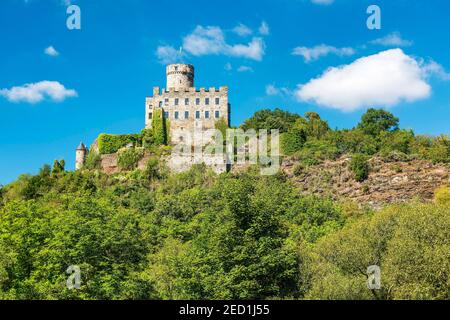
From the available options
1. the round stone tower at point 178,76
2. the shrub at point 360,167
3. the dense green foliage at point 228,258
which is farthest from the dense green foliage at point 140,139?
the dense green foliage at point 228,258

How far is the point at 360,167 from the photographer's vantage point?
6550cm

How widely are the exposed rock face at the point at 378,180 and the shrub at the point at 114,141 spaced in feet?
68.9

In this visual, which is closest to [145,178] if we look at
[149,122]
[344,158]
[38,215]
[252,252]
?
[149,122]

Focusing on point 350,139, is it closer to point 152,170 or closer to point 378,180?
point 378,180

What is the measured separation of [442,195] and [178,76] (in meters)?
40.5

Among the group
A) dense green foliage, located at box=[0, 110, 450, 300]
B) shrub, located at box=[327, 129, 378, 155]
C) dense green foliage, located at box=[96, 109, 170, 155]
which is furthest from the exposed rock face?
dense green foliage, located at box=[96, 109, 170, 155]

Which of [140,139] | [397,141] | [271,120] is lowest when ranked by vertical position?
[397,141]

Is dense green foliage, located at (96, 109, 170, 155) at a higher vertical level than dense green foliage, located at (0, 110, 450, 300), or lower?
higher

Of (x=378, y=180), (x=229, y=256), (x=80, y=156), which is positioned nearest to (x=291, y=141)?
(x=378, y=180)

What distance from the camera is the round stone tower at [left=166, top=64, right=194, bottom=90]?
8338 cm

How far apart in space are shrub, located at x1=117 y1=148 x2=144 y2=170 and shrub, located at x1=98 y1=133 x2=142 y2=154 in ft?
8.03

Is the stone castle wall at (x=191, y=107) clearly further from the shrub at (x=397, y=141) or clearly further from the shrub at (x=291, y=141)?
the shrub at (x=397, y=141)

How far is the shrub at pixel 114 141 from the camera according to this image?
77.1 meters

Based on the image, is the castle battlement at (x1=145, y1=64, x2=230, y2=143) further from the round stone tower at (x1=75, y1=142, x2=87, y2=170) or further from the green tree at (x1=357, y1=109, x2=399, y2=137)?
the green tree at (x1=357, y1=109, x2=399, y2=137)
